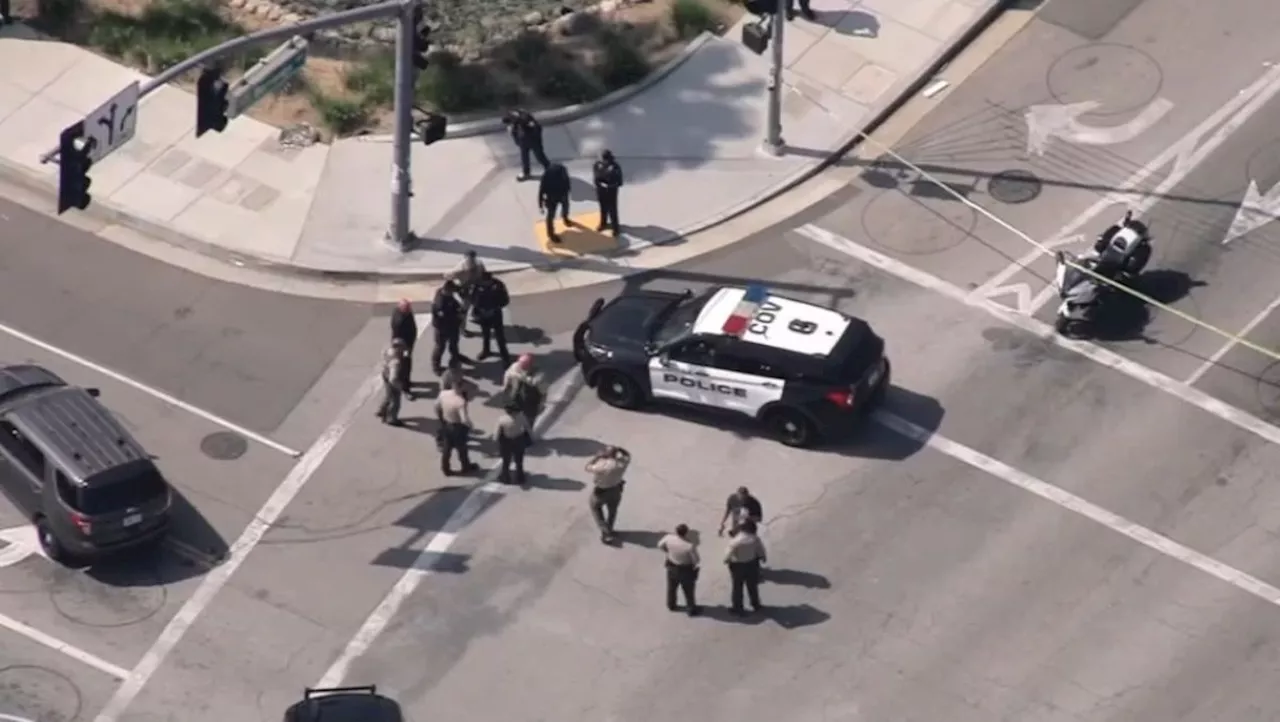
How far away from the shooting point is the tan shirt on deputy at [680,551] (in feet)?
92.1

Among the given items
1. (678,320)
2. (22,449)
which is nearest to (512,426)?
(678,320)

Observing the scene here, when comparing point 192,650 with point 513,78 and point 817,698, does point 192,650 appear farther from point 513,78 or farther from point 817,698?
point 513,78

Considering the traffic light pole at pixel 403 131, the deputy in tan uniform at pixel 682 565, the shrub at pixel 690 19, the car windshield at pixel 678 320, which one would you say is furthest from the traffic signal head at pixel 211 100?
the shrub at pixel 690 19

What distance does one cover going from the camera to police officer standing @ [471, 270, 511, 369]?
32000 mm

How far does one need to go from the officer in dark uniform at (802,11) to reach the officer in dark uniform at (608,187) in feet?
17.2

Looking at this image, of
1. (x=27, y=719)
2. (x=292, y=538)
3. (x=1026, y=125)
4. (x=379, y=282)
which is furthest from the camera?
(x=1026, y=125)

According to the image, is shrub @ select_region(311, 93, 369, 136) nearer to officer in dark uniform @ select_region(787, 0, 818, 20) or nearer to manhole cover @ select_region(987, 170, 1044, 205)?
officer in dark uniform @ select_region(787, 0, 818, 20)

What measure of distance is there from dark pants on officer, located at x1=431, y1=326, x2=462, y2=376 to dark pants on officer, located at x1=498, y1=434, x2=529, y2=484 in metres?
1.95

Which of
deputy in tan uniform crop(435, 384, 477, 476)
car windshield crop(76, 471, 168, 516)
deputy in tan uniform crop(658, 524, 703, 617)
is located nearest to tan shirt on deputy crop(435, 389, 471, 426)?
deputy in tan uniform crop(435, 384, 477, 476)

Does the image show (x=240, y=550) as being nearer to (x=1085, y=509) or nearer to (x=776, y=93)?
(x=1085, y=509)

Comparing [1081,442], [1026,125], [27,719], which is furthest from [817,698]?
[1026,125]

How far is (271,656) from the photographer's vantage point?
1129 inches

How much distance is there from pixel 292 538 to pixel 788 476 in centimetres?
656

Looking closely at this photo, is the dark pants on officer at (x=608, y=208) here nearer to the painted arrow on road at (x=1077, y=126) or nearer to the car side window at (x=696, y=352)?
the car side window at (x=696, y=352)
